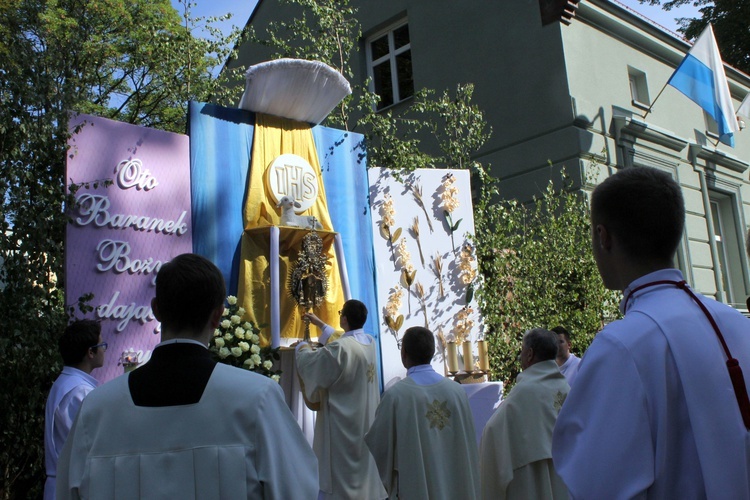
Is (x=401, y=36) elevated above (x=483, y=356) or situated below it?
above

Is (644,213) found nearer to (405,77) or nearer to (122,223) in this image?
(122,223)

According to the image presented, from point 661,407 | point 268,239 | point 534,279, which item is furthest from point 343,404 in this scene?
point 661,407

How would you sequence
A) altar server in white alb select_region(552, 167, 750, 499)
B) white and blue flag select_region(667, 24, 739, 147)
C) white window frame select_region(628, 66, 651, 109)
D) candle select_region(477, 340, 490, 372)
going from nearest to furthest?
altar server in white alb select_region(552, 167, 750, 499)
candle select_region(477, 340, 490, 372)
white and blue flag select_region(667, 24, 739, 147)
white window frame select_region(628, 66, 651, 109)

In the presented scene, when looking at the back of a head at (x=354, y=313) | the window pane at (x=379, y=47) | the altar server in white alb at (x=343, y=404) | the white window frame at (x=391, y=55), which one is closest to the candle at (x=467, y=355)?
the altar server in white alb at (x=343, y=404)

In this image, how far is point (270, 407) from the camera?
2.33 meters

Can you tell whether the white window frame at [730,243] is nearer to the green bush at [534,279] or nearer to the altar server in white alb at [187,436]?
the green bush at [534,279]

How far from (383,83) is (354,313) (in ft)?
29.2

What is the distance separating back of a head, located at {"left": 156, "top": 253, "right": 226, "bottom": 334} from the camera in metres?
2.40

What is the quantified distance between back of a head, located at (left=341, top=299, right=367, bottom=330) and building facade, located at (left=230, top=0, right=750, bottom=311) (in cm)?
608

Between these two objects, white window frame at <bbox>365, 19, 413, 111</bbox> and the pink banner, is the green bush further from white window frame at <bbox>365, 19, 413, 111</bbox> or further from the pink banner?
white window frame at <bbox>365, 19, 413, 111</bbox>

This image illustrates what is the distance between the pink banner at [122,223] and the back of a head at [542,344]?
3.27 m

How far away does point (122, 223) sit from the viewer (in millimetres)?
6691

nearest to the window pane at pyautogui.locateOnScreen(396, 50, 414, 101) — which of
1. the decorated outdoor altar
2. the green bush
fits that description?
the green bush

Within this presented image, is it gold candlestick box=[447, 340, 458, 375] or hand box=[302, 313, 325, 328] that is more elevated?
hand box=[302, 313, 325, 328]
